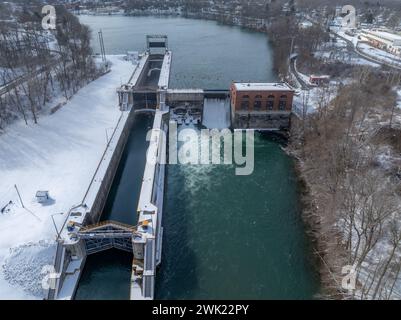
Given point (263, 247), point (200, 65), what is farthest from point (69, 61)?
point (263, 247)

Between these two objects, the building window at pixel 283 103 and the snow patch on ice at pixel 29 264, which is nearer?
the snow patch on ice at pixel 29 264

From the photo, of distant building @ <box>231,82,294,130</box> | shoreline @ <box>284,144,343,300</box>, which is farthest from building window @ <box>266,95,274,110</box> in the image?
shoreline @ <box>284,144,343,300</box>

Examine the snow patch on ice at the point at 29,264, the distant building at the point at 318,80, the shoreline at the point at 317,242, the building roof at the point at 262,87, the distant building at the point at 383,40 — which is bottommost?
the shoreline at the point at 317,242

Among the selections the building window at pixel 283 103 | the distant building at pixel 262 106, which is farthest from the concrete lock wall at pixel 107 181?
the building window at pixel 283 103

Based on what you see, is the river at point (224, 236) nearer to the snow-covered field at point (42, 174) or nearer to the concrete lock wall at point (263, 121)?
the concrete lock wall at point (263, 121)

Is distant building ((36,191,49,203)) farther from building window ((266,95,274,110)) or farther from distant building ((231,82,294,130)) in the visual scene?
building window ((266,95,274,110))
